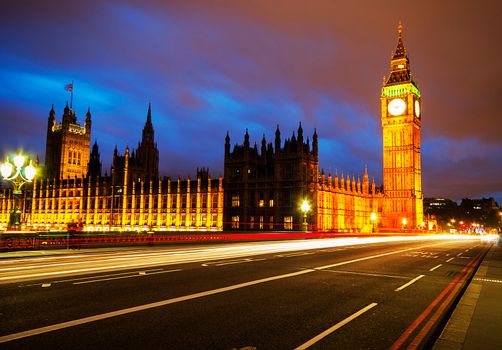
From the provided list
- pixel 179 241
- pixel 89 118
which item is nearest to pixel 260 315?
pixel 179 241

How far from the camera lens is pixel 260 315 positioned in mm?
8562

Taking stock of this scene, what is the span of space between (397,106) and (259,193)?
166 feet

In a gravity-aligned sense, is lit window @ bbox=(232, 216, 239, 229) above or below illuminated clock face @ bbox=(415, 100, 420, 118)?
below

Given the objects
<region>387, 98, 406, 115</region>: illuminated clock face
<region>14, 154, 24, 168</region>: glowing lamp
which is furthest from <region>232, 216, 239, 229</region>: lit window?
<region>387, 98, 406, 115</region>: illuminated clock face

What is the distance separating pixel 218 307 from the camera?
9.19 metres

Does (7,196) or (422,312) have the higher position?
(7,196)

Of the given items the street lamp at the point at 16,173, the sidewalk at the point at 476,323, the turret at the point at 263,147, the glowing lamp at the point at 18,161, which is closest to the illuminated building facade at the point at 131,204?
the turret at the point at 263,147

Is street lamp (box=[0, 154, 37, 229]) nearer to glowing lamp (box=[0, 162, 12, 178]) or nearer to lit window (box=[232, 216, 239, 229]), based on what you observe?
glowing lamp (box=[0, 162, 12, 178])

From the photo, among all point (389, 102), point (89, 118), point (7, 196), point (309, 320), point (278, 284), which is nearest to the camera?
point (309, 320)

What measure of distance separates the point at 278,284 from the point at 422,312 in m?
4.44

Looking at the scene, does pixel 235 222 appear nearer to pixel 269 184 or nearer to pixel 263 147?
pixel 269 184

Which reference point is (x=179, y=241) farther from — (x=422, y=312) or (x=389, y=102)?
(x=389, y=102)

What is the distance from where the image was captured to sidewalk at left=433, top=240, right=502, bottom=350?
6.57 metres

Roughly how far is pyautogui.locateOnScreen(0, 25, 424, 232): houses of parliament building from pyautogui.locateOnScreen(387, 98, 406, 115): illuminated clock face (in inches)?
9.2
